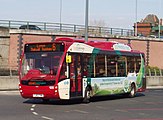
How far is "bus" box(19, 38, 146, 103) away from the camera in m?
20.5

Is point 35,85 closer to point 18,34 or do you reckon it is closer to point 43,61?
point 43,61

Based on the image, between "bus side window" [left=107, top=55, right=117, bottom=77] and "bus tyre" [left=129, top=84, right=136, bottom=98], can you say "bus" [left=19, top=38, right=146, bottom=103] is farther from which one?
"bus tyre" [left=129, top=84, right=136, bottom=98]

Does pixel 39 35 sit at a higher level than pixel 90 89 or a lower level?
higher

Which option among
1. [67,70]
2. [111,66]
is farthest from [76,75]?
[111,66]

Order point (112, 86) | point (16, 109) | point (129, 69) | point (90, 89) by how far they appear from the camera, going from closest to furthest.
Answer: point (16, 109) < point (90, 89) < point (112, 86) < point (129, 69)

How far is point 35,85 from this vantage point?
20.7 meters

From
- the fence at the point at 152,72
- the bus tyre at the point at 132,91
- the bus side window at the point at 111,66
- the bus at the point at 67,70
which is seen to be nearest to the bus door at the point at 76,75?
the bus at the point at 67,70

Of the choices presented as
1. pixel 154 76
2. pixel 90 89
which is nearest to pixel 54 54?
pixel 90 89

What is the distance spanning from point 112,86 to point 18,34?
2547cm

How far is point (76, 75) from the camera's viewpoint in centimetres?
2150

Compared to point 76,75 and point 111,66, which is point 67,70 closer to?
point 76,75

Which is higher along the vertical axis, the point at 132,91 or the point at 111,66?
the point at 111,66

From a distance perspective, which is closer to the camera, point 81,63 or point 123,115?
point 123,115

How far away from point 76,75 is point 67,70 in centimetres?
80
